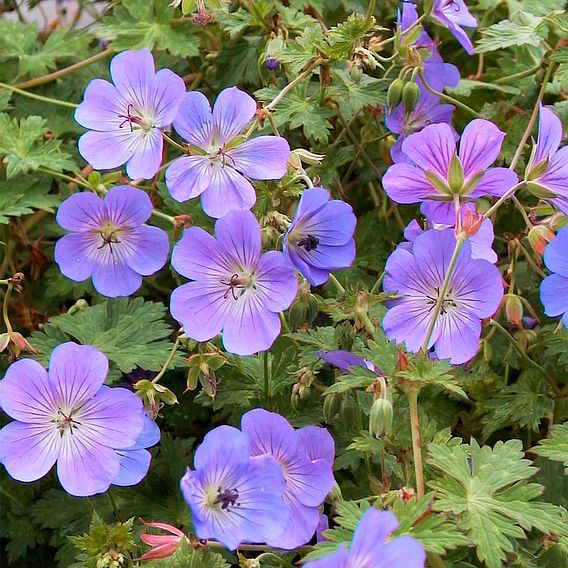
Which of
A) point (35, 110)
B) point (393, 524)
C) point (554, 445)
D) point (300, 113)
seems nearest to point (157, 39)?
point (35, 110)

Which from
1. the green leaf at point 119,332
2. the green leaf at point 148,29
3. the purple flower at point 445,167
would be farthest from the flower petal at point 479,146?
the green leaf at point 148,29

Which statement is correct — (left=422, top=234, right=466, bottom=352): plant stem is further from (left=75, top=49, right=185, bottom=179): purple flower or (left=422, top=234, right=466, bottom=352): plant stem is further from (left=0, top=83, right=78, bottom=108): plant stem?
(left=0, top=83, right=78, bottom=108): plant stem

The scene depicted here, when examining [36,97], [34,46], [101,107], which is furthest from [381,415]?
[34,46]

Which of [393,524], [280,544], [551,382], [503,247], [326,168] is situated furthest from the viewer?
[503,247]

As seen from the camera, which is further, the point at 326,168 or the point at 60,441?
the point at 326,168

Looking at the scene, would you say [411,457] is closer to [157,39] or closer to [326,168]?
[326,168]

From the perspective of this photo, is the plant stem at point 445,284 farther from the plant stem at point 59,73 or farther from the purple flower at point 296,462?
the plant stem at point 59,73
